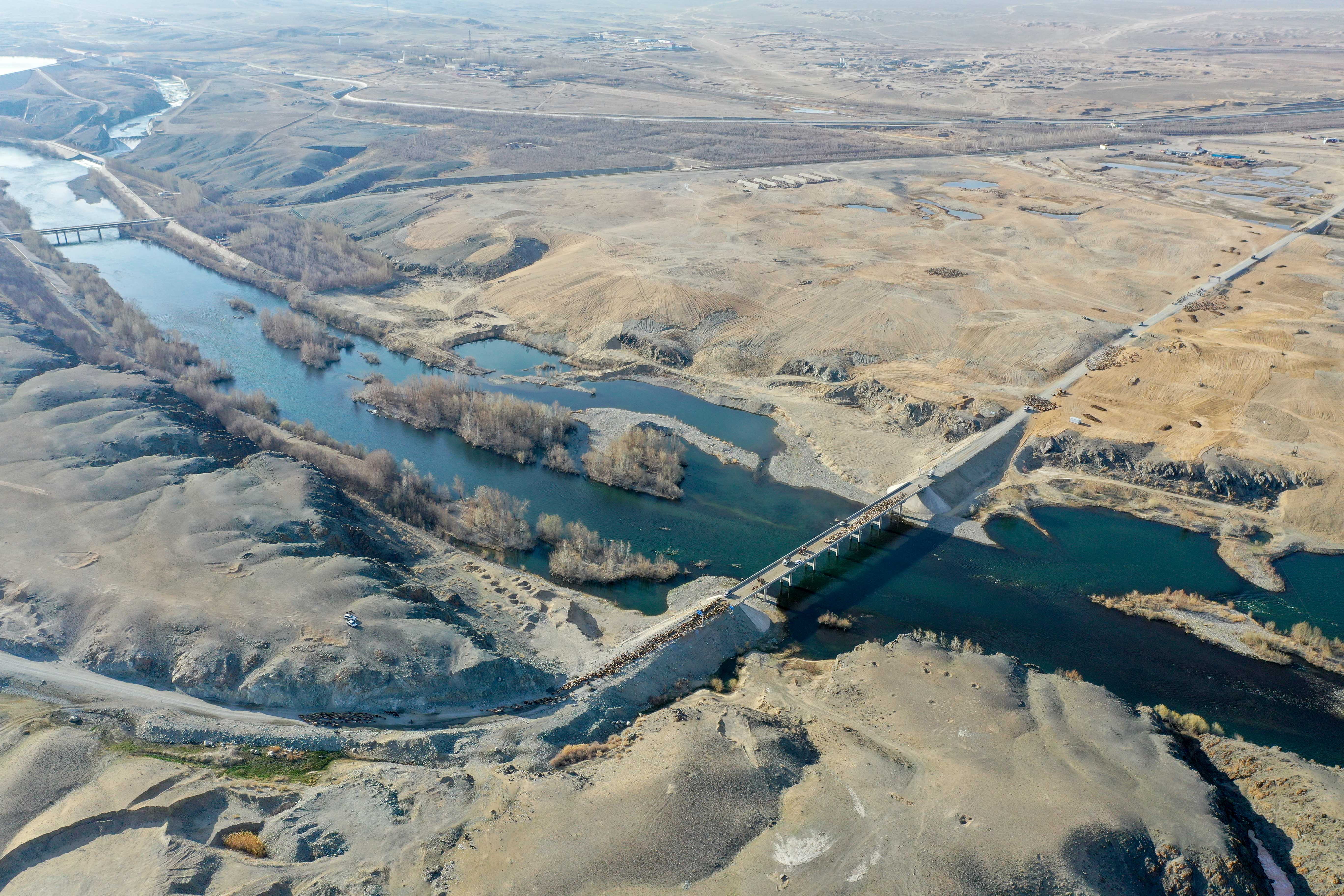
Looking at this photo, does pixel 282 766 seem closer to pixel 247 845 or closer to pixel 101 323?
pixel 247 845

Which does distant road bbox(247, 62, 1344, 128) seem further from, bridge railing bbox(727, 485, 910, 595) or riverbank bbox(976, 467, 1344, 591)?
bridge railing bbox(727, 485, 910, 595)

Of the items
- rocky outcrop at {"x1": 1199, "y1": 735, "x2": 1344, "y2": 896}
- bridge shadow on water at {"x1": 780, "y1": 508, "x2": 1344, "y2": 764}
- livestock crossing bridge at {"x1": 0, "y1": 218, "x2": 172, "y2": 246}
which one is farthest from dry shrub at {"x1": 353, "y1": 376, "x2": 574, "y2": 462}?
livestock crossing bridge at {"x1": 0, "y1": 218, "x2": 172, "y2": 246}

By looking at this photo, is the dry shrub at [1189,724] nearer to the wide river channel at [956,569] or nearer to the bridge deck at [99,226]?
the wide river channel at [956,569]

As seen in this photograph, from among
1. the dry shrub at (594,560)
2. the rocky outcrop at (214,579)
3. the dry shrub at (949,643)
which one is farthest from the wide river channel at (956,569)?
the rocky outcrop at (214,579)

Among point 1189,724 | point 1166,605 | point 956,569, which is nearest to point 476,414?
point 956,569

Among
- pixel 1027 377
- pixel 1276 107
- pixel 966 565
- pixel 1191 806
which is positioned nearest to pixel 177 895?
pixel 1191 806

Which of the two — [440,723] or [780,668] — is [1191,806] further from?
[440,723]
